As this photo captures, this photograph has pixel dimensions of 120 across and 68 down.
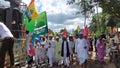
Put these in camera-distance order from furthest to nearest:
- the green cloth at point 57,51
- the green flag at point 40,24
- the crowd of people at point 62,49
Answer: the green cloth at point 57,51, the green flag at point 40,24, the crowd of people at point 62,49

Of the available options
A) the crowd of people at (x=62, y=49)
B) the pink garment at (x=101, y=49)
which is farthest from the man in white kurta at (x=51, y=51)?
the pink garment at (x=101, y=49)

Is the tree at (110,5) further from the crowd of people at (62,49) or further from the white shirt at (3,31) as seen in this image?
Result: the white shirt at (3,31)

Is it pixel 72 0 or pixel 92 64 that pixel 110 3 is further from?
pixel 92 64

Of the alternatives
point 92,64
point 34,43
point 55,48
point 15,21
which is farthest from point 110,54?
point 15,21

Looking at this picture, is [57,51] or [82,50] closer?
[82,50]

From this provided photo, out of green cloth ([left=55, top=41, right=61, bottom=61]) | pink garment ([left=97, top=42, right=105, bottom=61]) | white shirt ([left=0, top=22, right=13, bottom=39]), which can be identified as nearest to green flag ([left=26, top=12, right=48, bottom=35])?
green cloth ([left=55, top=41, right=61, bottom=61])

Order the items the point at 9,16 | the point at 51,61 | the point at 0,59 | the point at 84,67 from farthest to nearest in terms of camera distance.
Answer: the point at 51,61 < the point at 84,67 < the point at 9,16 < the point at 0,59

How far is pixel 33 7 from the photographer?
17938 mm

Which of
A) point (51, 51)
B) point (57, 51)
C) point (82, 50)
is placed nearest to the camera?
point (82, 50)

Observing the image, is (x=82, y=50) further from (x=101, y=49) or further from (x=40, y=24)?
(x=101, y=49)

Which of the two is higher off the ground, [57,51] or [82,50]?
[82,50]

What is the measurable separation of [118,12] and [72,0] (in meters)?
3.09

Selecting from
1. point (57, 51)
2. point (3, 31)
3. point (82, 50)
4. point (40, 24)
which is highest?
point (40, 24)

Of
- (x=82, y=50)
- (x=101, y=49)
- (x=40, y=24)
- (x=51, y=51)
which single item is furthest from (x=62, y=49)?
(x=101, y=49)
